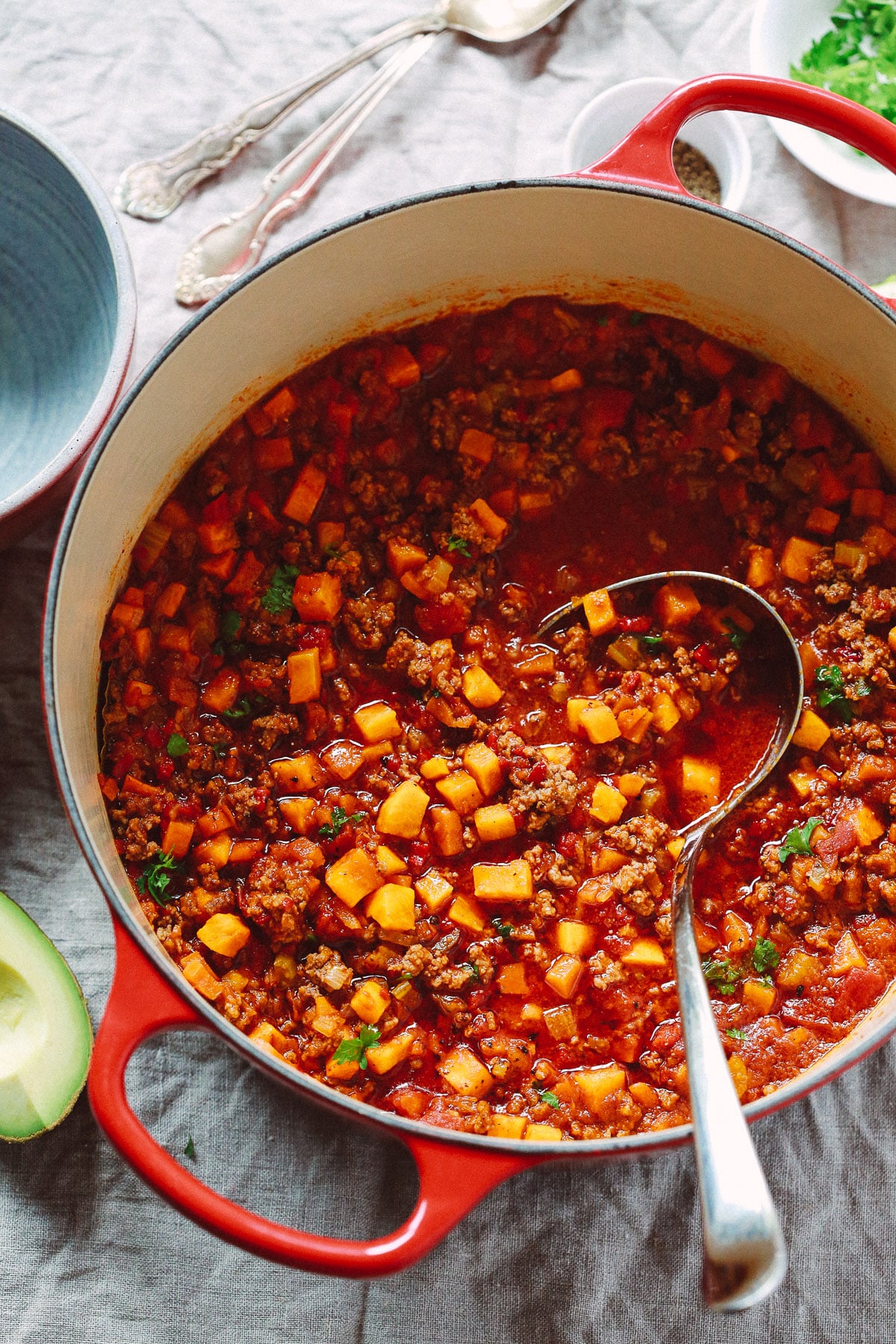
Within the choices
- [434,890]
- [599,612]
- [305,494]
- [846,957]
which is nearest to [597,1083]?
[434,890]

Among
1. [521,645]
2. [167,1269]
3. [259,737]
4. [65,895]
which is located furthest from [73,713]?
[167,1269]

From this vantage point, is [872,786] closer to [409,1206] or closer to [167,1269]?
[409,1206]

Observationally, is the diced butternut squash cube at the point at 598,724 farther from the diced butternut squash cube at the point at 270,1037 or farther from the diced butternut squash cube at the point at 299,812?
the diced butternut squash cube at the point at 270,1037

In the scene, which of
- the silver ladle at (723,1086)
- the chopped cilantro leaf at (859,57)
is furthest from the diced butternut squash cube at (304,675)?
the chopped cilantro leaf at (859,57)

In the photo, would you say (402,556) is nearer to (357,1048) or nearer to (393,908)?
(393,908)

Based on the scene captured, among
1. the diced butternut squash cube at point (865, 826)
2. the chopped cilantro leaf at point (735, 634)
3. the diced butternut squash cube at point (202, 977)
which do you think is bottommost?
the diced butternut squash cube at point (202, 977)
